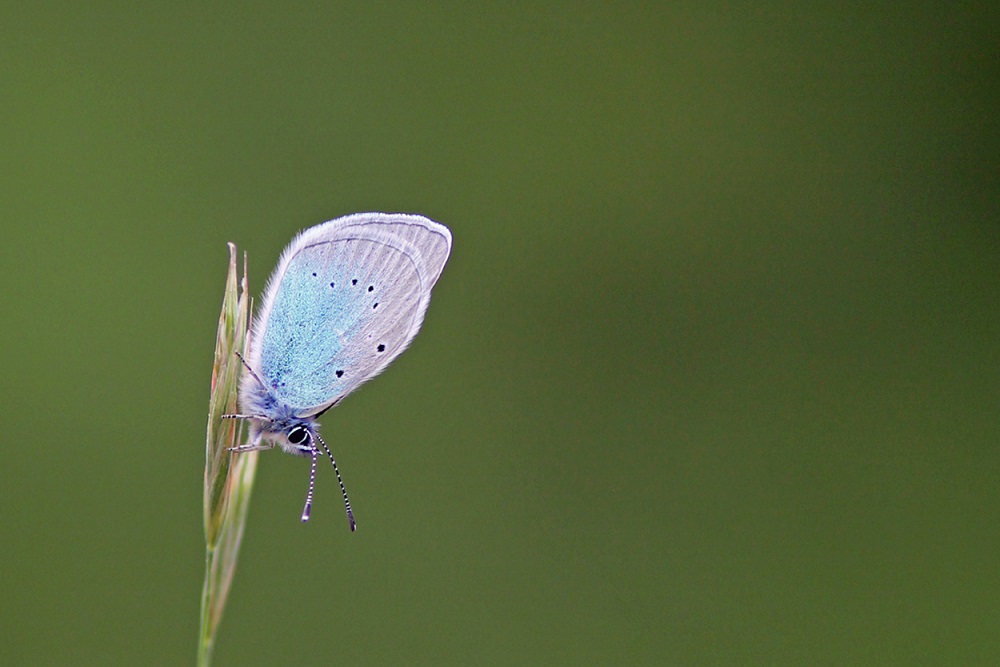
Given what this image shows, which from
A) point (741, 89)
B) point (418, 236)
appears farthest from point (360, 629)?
point (741, 89)

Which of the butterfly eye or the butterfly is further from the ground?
A: the butterfly

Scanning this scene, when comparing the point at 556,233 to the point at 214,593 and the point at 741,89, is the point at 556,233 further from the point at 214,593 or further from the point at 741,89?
the point at 214,593

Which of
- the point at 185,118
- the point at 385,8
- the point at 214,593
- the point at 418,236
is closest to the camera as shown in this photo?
the point at 214,593

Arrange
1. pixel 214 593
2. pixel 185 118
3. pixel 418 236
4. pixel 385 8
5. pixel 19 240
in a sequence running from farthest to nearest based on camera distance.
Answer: pixel 385 8, pixel 185 118, pixel 19 240, pixel 418 236, pixel 214 593

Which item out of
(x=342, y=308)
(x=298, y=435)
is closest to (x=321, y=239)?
(x=342, y=308)

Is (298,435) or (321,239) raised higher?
(321,239)

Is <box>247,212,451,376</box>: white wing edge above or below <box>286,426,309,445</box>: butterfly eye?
above

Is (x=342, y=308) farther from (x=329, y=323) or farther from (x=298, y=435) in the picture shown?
(x=298, y=435)
